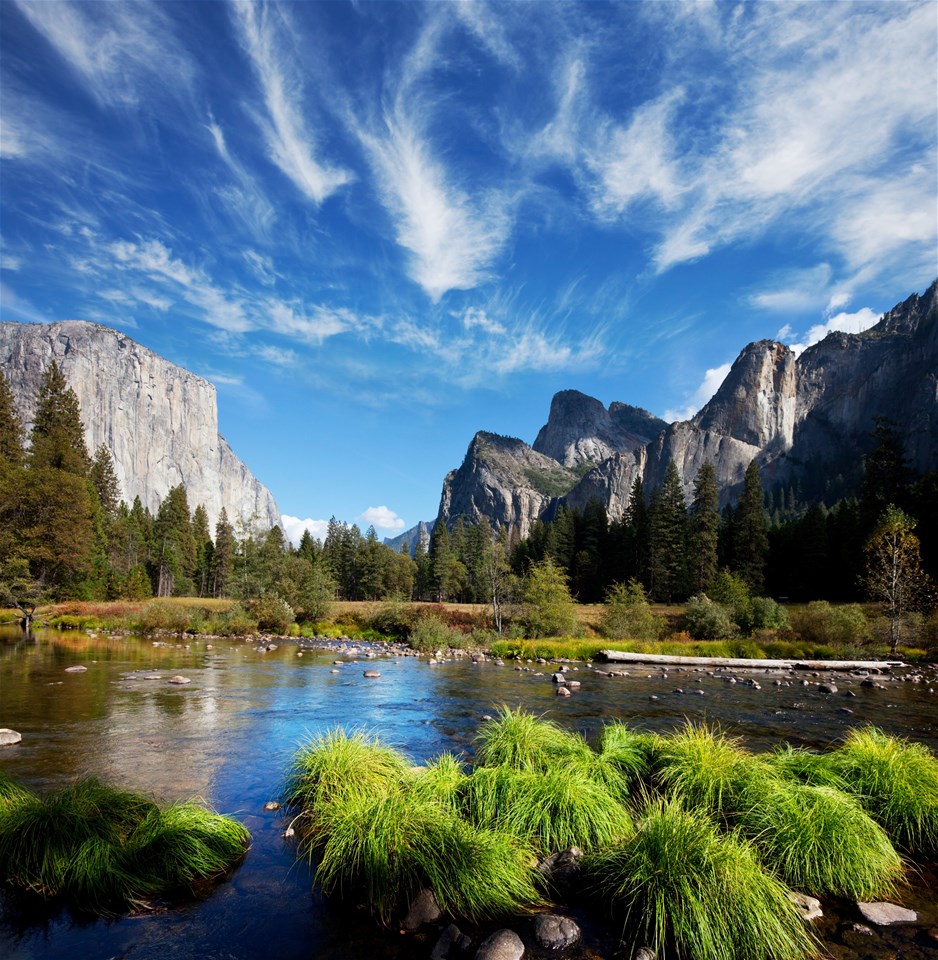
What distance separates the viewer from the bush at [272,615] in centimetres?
4800

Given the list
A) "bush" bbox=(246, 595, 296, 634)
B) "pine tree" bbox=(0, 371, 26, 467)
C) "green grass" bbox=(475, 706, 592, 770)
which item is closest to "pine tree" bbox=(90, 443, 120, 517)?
"pine tree" bbox=(0, 371, 26, 467)

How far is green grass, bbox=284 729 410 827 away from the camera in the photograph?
7773 millimetres

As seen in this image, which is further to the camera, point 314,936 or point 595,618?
point 595,618

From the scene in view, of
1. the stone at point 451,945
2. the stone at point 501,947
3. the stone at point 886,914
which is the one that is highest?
the stone at point 501,947

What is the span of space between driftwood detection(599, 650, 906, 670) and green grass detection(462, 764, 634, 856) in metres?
26.2

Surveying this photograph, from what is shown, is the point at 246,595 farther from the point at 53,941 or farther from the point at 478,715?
the point at 53,941

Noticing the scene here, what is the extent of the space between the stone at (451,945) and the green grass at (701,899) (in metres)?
1.57

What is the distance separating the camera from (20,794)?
24.6ft

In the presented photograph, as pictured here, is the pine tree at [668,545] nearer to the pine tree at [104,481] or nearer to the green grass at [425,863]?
the green grass at [425,863]

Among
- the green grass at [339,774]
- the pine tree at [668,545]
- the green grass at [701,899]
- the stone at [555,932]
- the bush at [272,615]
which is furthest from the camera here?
the pine tree at [668,545]

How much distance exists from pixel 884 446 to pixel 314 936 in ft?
255

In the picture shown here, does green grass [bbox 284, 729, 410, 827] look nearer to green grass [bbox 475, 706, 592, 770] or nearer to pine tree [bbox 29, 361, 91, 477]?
green grass [bbox 475, 706, 592, 770]

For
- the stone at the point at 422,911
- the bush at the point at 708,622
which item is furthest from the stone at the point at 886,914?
the bush at the point at 708,622

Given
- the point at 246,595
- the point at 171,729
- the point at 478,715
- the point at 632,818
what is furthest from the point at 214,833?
the point at 246,595
